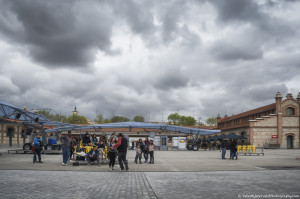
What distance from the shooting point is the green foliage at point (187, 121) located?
120094mm

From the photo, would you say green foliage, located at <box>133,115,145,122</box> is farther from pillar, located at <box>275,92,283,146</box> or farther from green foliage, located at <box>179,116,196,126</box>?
pillar, located at <box>275,92,283,146</box>

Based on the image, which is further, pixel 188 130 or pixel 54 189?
pixel 188 130

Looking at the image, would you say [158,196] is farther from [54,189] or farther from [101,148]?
[101,148]

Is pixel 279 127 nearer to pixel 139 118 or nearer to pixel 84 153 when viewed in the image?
pixel 84 153

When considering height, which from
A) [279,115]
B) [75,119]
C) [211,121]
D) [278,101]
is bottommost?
[211,121]

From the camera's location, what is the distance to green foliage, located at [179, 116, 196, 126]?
12009 centimetres

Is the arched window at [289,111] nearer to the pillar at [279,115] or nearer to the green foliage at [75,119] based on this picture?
the pillar at [279,115]

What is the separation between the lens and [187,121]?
120938 mm

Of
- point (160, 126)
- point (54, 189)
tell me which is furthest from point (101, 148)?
point (160, 126)

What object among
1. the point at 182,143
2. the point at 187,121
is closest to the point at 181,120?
the point at 187,121

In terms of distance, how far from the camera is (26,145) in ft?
87.5

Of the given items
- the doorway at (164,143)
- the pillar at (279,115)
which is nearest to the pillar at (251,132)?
the pillar at (279,115)

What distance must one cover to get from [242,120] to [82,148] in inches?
2394

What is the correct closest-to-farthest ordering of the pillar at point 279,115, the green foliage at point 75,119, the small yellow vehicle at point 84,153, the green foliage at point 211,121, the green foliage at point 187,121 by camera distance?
1. the small yellow vehicle at point 84,153
2. the pillar at point 279,115
3. the green foliage at point 75,119
4. the green foliage at point 187,121
5. the green foliage at point 211,121
